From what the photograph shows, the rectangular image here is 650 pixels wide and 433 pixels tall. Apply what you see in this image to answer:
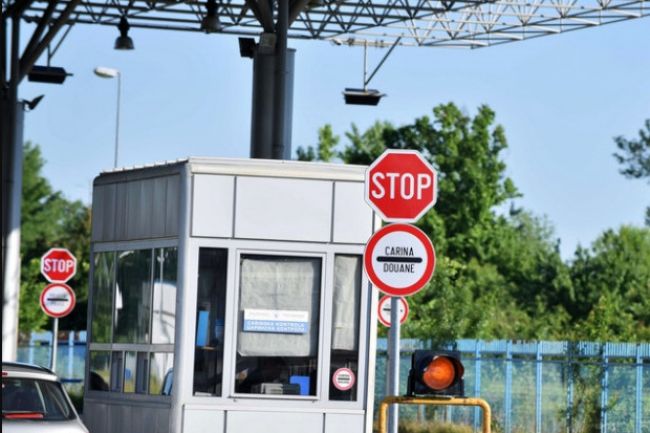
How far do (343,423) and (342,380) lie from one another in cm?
42

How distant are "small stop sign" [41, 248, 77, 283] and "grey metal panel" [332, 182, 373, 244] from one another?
1627cm

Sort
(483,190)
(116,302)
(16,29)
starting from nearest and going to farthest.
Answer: (116,302), (16,29), (483,190)

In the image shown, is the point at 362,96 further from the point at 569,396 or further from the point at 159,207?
the point at 159,207

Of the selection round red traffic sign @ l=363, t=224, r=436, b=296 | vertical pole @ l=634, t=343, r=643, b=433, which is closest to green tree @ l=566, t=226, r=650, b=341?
vertical pole @ l=634, t=343, r=643, b=433

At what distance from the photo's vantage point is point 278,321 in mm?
16562

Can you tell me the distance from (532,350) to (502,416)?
52.1 inches

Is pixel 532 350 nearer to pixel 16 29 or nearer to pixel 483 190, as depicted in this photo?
pixel 16 29

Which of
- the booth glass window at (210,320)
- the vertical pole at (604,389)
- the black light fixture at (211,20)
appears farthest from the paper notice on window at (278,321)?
the black light fixture at (211,20)

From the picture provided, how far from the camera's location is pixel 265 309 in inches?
653

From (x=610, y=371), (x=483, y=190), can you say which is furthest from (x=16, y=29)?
(x=483, y=190)

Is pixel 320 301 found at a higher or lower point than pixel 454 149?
lower

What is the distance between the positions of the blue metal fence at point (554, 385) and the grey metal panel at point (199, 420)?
12736mm

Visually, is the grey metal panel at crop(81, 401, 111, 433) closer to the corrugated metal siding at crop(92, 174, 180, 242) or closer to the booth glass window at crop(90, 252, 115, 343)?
the booth glass window at crop(90, 252, 115, 343)

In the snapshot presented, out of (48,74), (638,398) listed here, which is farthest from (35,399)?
(48,74)
